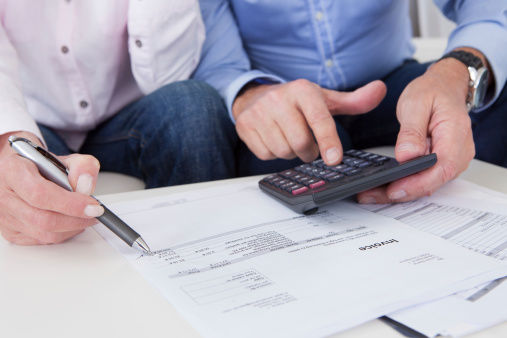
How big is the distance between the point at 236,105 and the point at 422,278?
45cm

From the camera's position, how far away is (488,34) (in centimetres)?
65

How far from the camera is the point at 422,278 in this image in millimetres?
307

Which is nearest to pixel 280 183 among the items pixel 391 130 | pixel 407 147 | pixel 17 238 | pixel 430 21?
pixel 407 147

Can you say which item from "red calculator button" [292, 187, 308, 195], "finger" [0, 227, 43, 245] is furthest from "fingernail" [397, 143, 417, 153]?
"finger" [0, 227, 43, 245]

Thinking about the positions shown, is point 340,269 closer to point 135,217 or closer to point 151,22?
point 135,217

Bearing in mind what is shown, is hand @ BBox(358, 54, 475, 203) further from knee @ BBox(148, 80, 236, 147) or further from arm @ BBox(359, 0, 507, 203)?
knee @ BBox(148, 80, 236, 147)

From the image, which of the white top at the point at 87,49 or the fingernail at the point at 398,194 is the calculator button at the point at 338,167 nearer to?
the fingernail at the point at 398,194

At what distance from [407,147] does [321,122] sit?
89 millimetres

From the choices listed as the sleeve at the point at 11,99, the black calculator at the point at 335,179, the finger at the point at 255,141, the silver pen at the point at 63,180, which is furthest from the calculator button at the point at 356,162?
the sleeve at the point at 11,99

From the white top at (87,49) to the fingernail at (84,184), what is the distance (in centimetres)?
35

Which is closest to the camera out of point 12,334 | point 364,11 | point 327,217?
point 12,334

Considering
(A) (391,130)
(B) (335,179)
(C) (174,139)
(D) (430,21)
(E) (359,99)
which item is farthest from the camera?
(D) (430,21)

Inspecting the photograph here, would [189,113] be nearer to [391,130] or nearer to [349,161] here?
[349,161]

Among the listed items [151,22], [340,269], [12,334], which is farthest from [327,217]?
[151,22]
